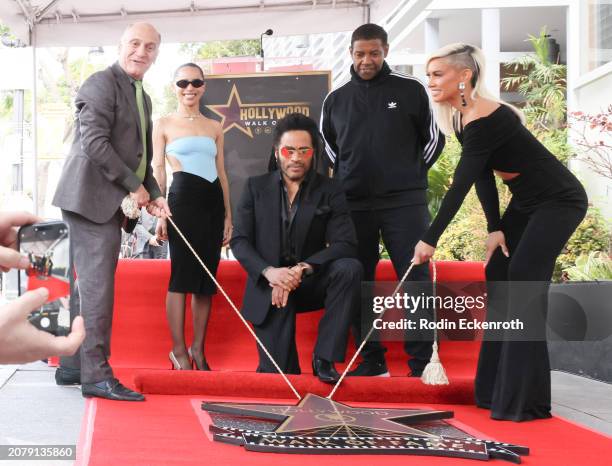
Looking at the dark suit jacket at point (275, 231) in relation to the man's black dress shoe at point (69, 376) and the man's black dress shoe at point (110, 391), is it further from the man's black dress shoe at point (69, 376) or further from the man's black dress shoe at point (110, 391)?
the man's black dress shoe at point (69, 376)

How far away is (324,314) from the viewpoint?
3871 mm

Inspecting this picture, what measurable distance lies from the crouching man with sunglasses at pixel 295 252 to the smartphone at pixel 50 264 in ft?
8.66

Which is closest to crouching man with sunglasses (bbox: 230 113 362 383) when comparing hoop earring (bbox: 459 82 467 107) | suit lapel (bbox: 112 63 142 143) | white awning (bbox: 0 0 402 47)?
suit lapel (bbox: 112 63 142 143)

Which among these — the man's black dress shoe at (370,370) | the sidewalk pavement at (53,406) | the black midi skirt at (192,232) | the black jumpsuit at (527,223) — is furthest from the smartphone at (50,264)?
the man's black dress shoe at (370,370)

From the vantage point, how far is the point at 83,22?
5.70 meters

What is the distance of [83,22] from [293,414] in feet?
11.9

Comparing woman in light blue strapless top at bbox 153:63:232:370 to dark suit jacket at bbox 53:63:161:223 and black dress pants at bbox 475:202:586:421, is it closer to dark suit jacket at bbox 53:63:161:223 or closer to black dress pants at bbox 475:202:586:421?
dark suit jacket at bbox 53:63:161:223

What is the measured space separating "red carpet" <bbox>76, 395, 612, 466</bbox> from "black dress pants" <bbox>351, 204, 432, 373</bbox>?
650 mm

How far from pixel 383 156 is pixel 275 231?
2.28 ft

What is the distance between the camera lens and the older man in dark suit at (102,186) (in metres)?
3.61

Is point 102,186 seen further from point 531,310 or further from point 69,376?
point 531,310

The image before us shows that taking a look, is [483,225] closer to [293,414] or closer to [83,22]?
[83,22]

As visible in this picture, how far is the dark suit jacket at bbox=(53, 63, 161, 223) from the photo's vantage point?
3.60m

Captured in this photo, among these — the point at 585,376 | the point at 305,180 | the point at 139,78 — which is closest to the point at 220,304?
the point at 305,180
